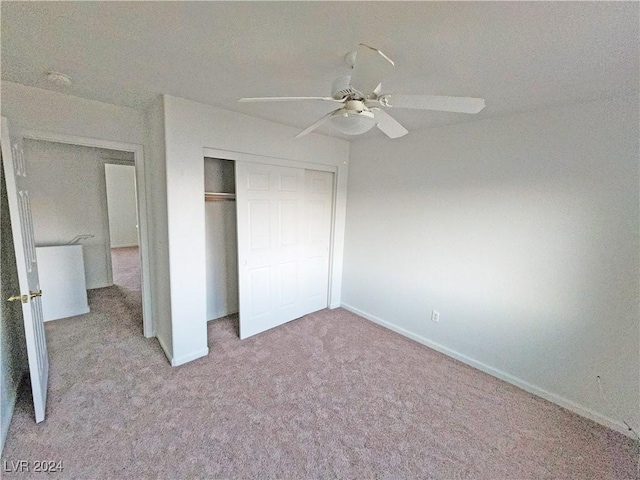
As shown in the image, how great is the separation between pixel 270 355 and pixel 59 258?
3.00 metres

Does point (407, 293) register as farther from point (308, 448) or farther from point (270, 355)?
point (308, 448)

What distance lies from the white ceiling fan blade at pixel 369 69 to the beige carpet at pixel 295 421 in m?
2.07

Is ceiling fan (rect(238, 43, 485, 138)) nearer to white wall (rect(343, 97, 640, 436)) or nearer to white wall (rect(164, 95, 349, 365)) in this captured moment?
white wall (rect(164, 95, 349, 365))

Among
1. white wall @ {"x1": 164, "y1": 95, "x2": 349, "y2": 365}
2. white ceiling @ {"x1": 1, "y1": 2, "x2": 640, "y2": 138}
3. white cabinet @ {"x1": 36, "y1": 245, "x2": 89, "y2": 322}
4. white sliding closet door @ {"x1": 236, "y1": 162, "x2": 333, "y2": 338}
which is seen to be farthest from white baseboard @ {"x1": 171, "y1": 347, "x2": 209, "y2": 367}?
white ceiling @ {"x1": 1, "y1": 2, "x2": 640, "y2": 138}

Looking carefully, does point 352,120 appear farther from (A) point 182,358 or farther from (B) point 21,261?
(A) point 182,358

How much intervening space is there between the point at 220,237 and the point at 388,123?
8.05 ft

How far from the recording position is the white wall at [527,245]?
189 centimetres

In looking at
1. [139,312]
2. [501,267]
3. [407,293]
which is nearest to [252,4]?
[501,267]

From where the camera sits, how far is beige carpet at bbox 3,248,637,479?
1612 mm

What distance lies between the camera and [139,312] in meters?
3.53

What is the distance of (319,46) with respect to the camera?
1.35 meters

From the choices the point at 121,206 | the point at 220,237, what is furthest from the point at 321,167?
the point at 121,206

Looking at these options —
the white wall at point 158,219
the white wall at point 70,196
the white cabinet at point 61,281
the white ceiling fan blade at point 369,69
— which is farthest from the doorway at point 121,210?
the white ceiling fan blade at point 369,69

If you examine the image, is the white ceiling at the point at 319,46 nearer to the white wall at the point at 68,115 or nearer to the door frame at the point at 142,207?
the white wall at the point at 68,115
